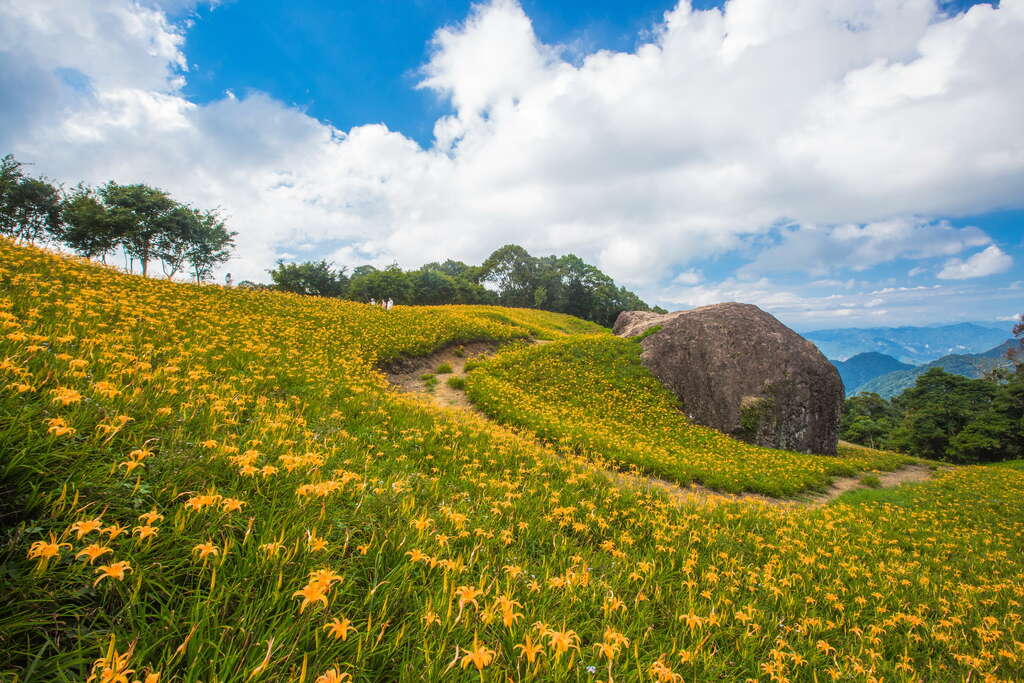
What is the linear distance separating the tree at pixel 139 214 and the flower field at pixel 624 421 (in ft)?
137

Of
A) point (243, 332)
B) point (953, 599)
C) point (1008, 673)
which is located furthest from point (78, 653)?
point (243, 332)

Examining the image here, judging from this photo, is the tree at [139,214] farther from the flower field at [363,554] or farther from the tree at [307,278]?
the flower field at [363,554]

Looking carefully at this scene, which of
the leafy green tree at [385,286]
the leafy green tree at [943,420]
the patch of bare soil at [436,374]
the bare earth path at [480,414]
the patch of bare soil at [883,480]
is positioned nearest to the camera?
the bare earth path at [480,414]

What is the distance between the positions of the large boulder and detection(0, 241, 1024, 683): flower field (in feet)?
26.0

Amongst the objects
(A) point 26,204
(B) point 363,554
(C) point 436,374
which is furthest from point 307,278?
(B) point 363,554

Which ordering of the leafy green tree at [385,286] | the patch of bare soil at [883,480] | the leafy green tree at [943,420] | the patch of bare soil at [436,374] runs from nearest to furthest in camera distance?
the patch of bare soil at [883,480], the patch of bare soil at [436,374], the leafy green tree at [943,420], the leafy green tree at [385,286]

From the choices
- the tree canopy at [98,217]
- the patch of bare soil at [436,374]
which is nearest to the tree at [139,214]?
the tree canopy at [98,217]

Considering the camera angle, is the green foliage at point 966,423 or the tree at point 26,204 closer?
the green foliage at point 966,423

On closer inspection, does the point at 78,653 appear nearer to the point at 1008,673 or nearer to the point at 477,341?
the point at 1008,673

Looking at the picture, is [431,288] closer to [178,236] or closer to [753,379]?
[178,236]

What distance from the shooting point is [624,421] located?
14.7 m

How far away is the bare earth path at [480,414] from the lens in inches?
355

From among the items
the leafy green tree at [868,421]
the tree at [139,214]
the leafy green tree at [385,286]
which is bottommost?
the leafy green tree at [868,421]

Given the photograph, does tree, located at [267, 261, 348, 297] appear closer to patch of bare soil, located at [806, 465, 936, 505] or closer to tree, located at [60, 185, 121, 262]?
tree, located at [60, 185, 121, 262]
